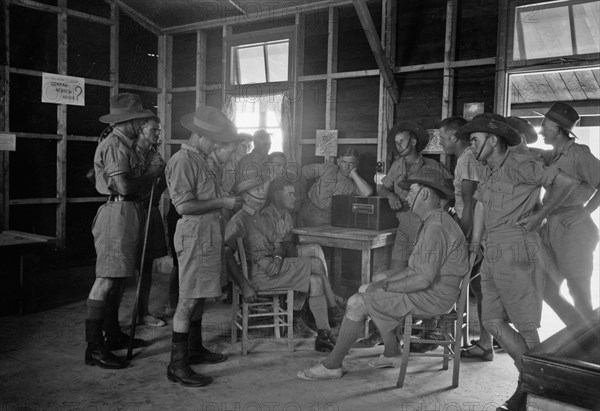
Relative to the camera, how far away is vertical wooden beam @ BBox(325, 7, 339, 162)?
6.93 meters

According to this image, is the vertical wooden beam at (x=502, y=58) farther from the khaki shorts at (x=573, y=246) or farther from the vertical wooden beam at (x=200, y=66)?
the vertical wooden beam at (x=200, y=66)

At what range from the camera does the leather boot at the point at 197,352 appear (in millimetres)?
4273

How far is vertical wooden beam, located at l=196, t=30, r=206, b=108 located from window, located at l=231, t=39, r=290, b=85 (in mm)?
544

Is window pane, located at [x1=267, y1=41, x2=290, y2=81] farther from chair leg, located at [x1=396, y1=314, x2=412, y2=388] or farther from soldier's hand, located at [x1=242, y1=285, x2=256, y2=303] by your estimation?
chair leg, located at [x1=396, y1=314, x2=412, y2=388]

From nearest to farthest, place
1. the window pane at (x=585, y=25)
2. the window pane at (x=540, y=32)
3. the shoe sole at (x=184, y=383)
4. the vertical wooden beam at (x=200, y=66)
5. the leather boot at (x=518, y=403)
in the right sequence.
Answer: the leather boot at (x=518, y=403) → the shoe sole at (x=184, y=383) → the window pane at (x=540, y=32) → the window pane at (x=585, y=25) → the vertical wooden beam at (x=200, y=66)

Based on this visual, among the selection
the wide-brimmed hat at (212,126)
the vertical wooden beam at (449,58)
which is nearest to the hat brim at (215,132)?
the wide-brimmed hat at (212,126)

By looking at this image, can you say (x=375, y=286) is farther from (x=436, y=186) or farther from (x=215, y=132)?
(x=215, y=132)

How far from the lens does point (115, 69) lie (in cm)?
786

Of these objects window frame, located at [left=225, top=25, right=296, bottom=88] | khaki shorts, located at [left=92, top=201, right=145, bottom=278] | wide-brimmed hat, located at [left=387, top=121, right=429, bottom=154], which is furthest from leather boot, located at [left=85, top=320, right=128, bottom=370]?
window frame, located at [left=225, top=25, right=296, bottom=88]

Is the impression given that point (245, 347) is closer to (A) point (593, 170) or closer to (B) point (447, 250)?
(B) point (447, 250)

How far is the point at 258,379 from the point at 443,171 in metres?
2.90

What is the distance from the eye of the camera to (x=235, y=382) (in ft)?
12.8

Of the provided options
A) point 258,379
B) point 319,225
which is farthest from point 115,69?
point 258,379

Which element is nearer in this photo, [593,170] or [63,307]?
[593,170]
